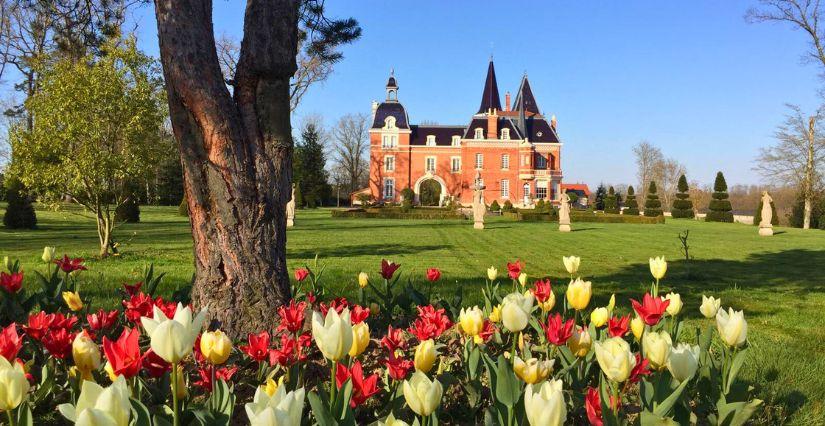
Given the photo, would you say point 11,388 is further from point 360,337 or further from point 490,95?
point 490,95

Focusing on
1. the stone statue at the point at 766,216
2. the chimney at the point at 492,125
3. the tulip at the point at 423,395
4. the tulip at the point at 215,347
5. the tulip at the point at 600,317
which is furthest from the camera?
the chimney at the point at 492,125

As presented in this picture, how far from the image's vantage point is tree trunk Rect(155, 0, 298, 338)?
2.86 meters

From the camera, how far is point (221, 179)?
290 centimetres

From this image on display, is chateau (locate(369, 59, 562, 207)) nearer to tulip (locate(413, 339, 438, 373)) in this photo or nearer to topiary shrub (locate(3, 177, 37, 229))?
topiary shrub (locate(3, 177, 37, 229))

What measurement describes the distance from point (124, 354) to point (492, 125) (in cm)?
4913

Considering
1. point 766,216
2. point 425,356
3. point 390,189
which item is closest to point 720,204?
point 766,216

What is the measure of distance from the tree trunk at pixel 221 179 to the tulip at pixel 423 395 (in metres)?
1.84

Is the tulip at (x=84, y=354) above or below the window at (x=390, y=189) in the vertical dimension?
below

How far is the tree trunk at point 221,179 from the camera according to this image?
286 cm

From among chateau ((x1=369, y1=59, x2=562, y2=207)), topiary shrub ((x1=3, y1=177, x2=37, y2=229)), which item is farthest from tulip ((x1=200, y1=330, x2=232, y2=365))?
chateau ((x1=369, y1=59, x2=562, y2=207))

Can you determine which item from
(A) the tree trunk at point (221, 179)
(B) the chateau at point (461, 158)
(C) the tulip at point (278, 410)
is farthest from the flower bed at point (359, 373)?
(B) the chateau at point (461, 158)

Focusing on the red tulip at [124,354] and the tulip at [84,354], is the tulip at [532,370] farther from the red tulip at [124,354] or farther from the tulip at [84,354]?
the tulip at [84,354]

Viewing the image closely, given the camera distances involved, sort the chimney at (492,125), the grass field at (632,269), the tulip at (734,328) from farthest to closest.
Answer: the chimney at (492,125) → the grass field at (632,269) → the tulip at (734,328)

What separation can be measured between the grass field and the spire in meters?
38.8
